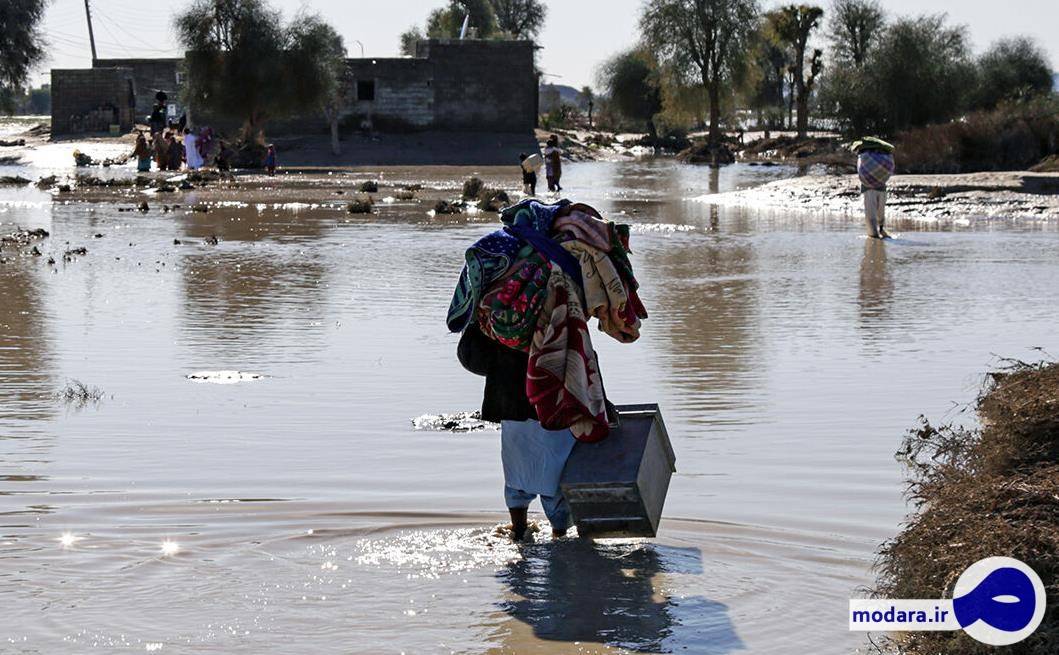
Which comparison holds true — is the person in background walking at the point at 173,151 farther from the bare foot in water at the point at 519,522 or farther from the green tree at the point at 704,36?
the bare foot in water at the point at 519,522

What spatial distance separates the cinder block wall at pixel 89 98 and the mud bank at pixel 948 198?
32.9 m

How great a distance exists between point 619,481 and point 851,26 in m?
59.2

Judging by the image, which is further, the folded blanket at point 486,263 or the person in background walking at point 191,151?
the person in background walking at point 191,151

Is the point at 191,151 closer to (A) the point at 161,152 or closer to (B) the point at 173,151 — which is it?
(B) the point at 173,151

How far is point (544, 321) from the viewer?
5449mm

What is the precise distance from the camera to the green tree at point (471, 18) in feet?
242

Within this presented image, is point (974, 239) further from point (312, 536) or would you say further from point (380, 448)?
point (312, 536)

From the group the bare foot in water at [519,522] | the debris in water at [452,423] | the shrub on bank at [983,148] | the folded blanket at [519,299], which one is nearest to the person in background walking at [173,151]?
the shrub on bank at [983,148]

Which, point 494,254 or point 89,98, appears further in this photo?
point 89,98

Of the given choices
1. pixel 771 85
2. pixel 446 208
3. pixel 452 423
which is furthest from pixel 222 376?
pixel 771 85

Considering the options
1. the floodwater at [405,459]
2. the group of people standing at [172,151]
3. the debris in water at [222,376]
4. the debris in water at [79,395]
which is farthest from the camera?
the group of people standing at [172,151]

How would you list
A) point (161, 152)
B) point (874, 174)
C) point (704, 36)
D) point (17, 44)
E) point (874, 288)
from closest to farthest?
point (874, 288)
point (874, 174)
point (17, 44)
point (161, 152)
point (704, 36)

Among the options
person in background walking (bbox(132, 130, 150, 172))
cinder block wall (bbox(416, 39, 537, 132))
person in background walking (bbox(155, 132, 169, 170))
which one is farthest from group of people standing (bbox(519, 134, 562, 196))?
cinder block wall (bbox(416, 39, 537, 132))

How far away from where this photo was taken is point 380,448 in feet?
24.2
